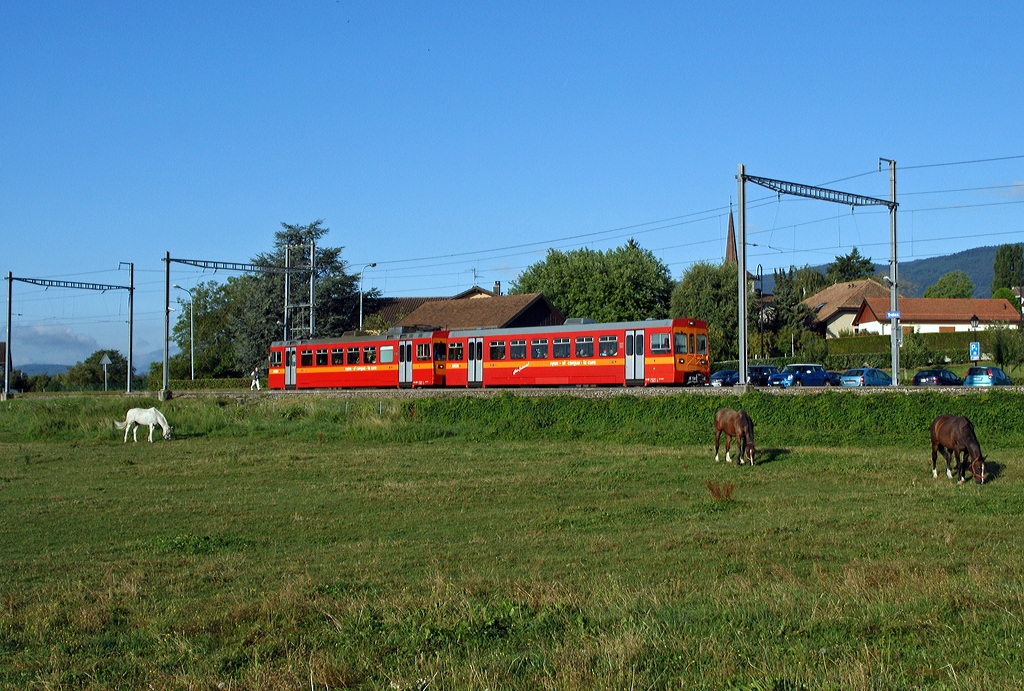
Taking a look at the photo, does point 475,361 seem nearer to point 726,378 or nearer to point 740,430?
point 726,378

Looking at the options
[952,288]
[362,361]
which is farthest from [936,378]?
[952,288]

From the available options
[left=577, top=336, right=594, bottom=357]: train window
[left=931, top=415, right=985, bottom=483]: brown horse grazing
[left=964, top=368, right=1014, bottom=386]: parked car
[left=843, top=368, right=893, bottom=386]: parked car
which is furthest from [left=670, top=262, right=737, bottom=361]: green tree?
[left=931, top=415, right=985, bottom=483]: brown horse grazing

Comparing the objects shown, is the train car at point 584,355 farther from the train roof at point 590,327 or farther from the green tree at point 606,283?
the green tree at point 606,283

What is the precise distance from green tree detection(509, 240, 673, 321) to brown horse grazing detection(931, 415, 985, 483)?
63.2 m

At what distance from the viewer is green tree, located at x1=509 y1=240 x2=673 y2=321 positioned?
84438 mm

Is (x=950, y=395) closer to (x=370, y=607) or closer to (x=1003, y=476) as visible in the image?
(x=1003, y=476)

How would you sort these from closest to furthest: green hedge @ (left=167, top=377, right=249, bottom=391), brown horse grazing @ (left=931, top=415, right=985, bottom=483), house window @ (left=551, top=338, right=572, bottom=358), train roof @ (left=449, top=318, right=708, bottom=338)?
brown horse grazing @ (left=931, top=415, right=985, bottom=483)
train roof @ (left=449, top=318, right=708, bottom=338)
house window @ (left=551, top=338, right=572, bottom=358)
green hedge @ (left=167, top=377, right=249, bottom=391)

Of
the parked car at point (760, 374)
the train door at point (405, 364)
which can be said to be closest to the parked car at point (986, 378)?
the parked car at point (760, 374)

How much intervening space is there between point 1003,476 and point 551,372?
24.4 meters

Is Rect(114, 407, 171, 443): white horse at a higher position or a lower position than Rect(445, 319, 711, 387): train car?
lower

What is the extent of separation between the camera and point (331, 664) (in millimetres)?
6574

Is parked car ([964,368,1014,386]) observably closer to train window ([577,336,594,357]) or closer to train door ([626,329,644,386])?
train door ([626,329,644,386])

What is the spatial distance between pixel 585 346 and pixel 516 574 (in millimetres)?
30529

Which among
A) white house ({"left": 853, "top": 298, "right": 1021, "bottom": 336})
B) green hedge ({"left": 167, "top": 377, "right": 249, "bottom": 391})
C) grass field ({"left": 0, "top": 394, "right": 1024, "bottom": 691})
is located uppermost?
white house ({"left": 853, "top": 298, "right": 1021, "bottom": 336})
